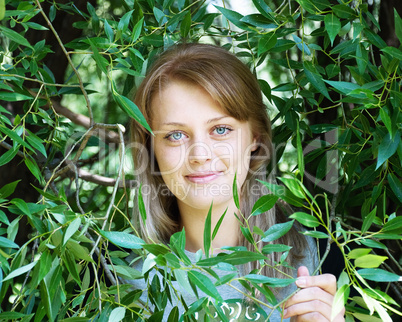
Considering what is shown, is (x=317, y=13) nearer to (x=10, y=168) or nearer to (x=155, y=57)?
(x=155, y=57)

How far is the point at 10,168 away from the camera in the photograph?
7.00 feet

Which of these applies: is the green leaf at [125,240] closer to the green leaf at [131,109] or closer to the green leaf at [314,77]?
the green leaf at [131,109]

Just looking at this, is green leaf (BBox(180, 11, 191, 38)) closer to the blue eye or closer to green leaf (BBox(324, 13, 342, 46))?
the blue eye

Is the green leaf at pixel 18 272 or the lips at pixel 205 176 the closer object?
the green leaf at pixel 18 272

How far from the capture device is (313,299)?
1069 mm

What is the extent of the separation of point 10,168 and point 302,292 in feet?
4.65

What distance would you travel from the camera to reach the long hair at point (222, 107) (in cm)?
154

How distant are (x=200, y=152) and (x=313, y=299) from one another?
0.54 m

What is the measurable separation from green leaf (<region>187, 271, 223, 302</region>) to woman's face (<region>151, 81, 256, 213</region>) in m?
0.68

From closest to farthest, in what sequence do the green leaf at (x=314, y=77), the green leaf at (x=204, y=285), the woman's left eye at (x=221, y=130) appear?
1. the green leaf at (x=204, y=285)
2. the green leaf at (x=314, y=77)
3. the woman's left eye at (x=221, y=130)

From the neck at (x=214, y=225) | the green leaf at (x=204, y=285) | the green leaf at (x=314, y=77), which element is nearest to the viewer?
the green leaf at (x=204, y=285)

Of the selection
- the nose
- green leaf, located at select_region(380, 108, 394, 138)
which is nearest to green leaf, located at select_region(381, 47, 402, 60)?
green leaf, located at select_region(380, 108, 394, 138)

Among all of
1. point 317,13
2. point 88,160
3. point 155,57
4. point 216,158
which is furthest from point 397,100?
point 88,160

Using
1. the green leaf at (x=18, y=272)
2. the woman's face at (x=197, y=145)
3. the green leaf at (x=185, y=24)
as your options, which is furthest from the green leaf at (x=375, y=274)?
the green leaf at (x=185, y=24)
